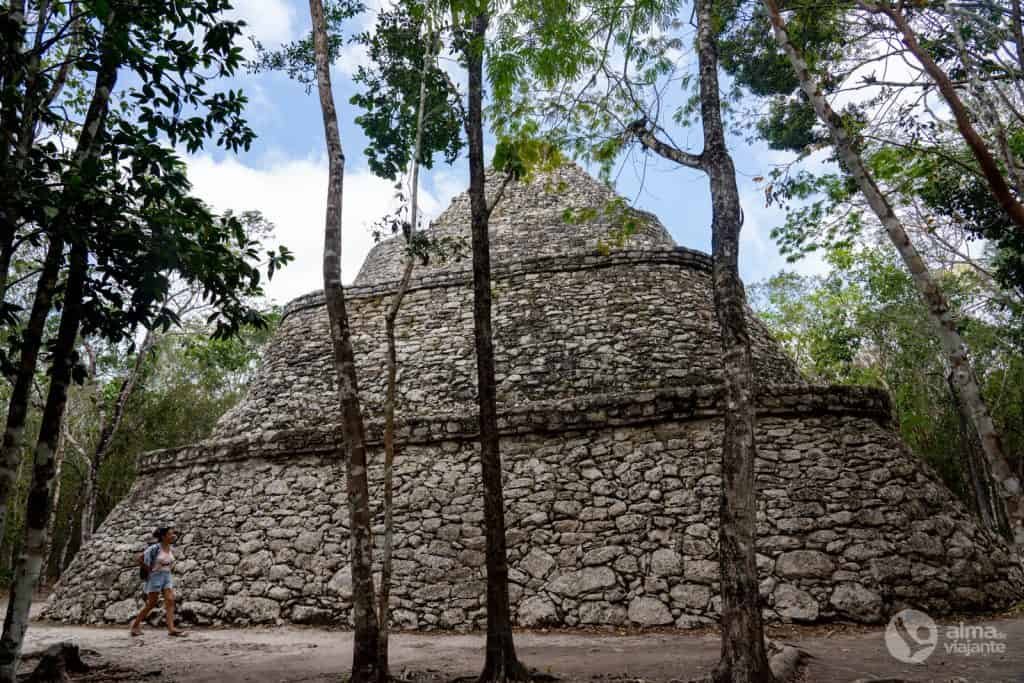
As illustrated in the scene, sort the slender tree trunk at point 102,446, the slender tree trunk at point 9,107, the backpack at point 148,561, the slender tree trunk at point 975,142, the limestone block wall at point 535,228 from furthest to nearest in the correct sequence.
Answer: the slender tree trunk at point 102,446, the limestone block wall at point 535,228, the backpack at point 148,561, the slender tree trunk at point 975,142, the slender tree trunk at point 9,107

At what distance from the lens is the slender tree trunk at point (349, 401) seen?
4.61 m

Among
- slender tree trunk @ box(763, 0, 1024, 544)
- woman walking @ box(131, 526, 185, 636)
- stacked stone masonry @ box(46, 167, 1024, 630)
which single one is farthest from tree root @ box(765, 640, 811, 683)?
woman walking @ box(131, 526, 185, 636)

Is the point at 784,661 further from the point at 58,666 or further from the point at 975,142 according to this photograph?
the point at 58,666

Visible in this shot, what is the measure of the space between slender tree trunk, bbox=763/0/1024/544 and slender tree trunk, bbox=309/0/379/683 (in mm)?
4160

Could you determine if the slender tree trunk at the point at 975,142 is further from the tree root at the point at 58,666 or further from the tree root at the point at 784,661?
the tree root at the point at 58,666

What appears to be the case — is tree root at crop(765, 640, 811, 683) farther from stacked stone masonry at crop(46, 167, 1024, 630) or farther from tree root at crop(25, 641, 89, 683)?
tree root at crop(25, 641, 89, 683)

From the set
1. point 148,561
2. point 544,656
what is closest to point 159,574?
point 148,561

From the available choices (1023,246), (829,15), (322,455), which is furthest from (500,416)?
(1023,246)

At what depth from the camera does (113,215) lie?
4.10m

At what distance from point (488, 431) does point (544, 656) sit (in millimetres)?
2082

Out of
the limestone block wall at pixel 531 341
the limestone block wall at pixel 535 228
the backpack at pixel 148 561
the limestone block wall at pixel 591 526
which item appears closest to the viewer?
the limestone block wall at pixel 591 526

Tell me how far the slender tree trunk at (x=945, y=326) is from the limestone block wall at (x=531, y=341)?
13.9 feet

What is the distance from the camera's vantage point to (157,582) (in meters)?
7.42

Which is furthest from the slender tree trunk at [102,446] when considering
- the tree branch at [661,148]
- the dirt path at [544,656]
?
the tree branch at [661,148]
